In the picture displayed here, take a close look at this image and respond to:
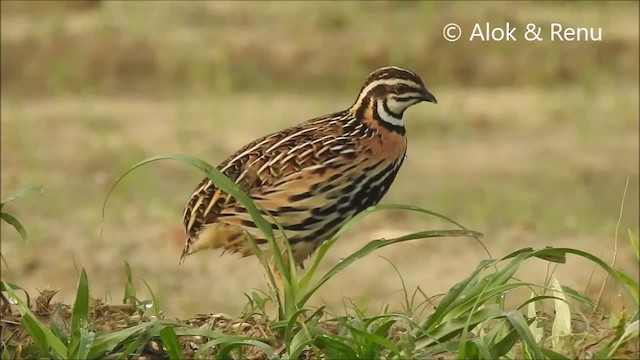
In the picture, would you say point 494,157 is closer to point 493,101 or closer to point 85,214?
point 493,101

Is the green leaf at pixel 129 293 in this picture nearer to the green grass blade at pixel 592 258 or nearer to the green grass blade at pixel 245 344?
the green grass blade at pixel 245 344

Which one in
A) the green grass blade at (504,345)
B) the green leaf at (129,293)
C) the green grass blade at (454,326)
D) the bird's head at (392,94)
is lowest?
the green grass blade at (504,345)

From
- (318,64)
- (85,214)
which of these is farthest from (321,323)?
(318,64)

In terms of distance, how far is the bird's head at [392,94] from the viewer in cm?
367

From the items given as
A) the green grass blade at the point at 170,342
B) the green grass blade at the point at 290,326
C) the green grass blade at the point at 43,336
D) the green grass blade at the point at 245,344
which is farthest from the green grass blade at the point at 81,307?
the green grass blade at the point at 290,326

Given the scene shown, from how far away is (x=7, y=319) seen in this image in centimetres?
308

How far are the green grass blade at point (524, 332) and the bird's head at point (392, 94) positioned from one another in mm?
1039

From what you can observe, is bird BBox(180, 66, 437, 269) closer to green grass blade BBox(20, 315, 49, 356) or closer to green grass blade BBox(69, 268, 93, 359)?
green grass blade BBox(69, 268, 93, 359)

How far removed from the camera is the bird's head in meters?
3.67

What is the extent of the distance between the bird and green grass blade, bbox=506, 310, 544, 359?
2.95 feet

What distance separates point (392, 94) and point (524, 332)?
3.62 feet

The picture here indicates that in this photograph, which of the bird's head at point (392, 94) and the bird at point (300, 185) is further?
the bird's head at point (392, 94)

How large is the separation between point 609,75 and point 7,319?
732cm

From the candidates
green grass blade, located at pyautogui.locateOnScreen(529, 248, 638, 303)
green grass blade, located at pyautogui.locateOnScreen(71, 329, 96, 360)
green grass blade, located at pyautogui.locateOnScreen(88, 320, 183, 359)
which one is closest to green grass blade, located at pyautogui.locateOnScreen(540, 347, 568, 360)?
green grass blade, located at pyautogui.locateOnScreen(529, 248, 638, 303)
